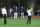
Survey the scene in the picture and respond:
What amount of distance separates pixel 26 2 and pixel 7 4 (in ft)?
16.3

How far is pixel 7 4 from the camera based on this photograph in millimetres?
29922

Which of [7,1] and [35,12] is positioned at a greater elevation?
[7,1]

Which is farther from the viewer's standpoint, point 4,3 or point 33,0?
point 33,0

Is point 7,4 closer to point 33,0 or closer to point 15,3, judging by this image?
point 15,3

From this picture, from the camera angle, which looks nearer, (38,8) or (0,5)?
(0,5)

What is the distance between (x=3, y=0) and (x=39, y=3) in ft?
28.2

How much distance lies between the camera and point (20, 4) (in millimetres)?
32344

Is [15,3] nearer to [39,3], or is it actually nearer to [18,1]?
[18,1]

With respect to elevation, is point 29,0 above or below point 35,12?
above

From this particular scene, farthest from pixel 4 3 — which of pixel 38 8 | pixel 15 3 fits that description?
pixel 38 8

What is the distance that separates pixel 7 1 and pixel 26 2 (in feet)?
16.3

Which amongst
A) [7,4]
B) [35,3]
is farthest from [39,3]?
[7,4]

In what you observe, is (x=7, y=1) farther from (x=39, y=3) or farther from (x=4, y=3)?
(x=39, y=3)

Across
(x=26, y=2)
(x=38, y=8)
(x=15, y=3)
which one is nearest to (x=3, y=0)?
(x=15, y=3)
